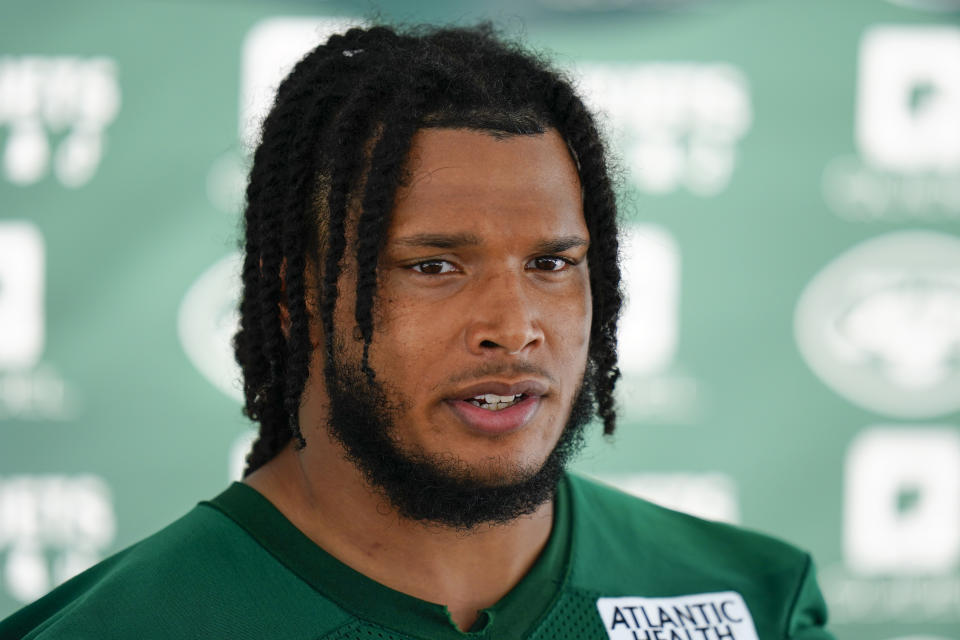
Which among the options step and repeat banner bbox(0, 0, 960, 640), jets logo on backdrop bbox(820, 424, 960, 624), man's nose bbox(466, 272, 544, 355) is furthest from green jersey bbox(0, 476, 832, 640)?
jets logo on backdrop bbox(820, 424, 960, 624)

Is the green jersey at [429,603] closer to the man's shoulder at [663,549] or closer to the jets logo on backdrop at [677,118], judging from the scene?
the man's shoulder at [663,549]

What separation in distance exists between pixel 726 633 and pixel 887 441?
1.58 meters

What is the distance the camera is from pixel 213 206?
2.90 meters

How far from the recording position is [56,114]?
9.18 ft

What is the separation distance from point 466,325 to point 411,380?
108mm

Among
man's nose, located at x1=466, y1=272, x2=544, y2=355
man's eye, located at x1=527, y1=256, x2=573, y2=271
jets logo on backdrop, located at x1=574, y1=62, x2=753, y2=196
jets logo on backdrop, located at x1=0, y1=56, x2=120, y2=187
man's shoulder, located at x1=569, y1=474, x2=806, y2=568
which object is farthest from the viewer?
jets logo on backdrop, located at x1=574, y1=62, x2=753, y2=196

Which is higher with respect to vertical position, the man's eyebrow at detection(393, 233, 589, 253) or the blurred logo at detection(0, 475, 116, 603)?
the man's eyebrow at detection(393, 233, 589, 253)

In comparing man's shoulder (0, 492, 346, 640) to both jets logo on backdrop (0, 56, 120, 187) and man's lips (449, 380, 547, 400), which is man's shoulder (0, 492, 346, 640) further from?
jets logo on backdrop (0, 56, 120, 187)

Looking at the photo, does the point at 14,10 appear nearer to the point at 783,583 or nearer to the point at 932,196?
the point at 783,583

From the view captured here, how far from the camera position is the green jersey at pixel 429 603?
146cm

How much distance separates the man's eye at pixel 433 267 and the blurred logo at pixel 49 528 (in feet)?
5.66

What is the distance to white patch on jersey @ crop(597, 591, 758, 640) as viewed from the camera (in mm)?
1674

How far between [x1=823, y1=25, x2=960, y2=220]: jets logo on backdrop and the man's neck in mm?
1875

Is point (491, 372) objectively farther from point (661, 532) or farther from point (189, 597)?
point (661, 532)
